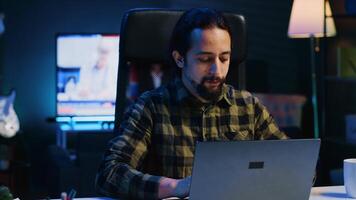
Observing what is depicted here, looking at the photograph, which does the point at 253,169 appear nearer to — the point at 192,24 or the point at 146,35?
the point at 192,24

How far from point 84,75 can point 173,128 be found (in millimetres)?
3560

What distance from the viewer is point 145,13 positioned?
6.84 ft

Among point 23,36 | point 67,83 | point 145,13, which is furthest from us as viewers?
point 23,36

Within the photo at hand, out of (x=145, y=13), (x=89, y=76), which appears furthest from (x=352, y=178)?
(x=89, y=76)

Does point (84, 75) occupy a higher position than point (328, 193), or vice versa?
point (84, 75)

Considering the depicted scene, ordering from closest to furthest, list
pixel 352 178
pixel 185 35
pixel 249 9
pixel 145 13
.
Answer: pixel 352 178 < pixel 185 35 < pixel 145 13 < pixel 249 9

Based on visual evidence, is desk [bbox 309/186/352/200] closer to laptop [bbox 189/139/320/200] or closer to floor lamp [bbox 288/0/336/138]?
laptop [bbox 189/139/320/200]

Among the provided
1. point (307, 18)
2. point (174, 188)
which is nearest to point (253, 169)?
point (174, 188)

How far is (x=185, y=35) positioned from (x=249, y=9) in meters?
4.43

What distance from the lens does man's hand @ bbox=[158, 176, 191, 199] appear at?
1.67 metres

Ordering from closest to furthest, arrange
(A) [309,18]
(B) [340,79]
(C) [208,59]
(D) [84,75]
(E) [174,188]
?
(E) [174,188]
(C) [208,59]
(A) [309,18]
(B) [340,79]
(D) [84,75]

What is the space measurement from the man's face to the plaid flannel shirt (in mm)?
102

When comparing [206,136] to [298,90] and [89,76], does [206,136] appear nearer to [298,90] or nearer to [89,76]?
[89,76]

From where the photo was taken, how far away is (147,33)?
2.09m
